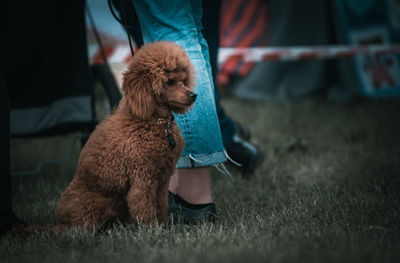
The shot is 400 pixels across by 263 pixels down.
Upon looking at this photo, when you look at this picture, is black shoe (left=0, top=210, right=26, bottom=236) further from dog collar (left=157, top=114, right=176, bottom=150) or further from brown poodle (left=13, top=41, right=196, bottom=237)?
dog collar (left=157, top=114, right=176, bottom=150)

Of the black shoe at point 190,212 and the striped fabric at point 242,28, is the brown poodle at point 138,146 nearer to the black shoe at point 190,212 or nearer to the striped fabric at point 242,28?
the black shoe at point 190,212

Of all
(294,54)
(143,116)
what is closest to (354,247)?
(143,116)

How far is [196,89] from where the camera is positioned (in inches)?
77.4

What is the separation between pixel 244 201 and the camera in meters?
2.49

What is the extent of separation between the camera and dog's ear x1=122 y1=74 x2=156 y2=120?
1.74 m

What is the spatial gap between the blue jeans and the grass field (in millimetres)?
356

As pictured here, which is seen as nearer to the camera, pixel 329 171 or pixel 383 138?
pixel 329 171

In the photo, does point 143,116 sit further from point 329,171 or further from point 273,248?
point 329,171

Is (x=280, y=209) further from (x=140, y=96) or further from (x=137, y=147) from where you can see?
(x=140, y=96)

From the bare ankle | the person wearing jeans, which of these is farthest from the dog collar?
the bare ankle

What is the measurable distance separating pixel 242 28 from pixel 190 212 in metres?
6.62

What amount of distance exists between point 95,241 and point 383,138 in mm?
3118

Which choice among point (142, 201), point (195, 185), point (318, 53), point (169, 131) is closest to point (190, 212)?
point (195, 185)

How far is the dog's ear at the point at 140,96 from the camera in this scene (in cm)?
174
